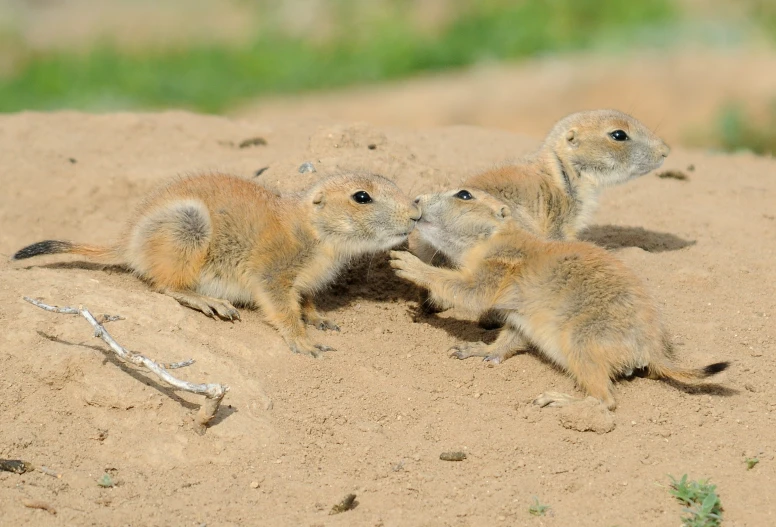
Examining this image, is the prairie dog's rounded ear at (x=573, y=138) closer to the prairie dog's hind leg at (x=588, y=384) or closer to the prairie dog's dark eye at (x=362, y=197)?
the prairie dog's dark eye at (x=362, y=197)

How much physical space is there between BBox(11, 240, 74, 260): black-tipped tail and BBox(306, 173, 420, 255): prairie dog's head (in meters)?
1.77

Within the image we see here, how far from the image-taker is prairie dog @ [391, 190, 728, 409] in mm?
5621

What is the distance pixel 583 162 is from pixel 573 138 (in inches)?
8.8

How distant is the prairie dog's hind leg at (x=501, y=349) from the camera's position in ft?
20.4

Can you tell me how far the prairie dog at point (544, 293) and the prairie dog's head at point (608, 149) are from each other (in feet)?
5.21

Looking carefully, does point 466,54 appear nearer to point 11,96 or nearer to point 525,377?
point 11,96

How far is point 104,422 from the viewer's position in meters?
5.16

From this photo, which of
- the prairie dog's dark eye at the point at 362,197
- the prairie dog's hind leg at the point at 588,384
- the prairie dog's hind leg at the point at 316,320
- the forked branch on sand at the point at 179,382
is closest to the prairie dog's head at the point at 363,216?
the prairie dog's dark eye at the point at 362,197

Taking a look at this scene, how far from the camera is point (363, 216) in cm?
653

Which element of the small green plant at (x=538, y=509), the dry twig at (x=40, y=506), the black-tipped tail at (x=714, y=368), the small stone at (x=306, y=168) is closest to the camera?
the dry twig at (x=40, y=506)

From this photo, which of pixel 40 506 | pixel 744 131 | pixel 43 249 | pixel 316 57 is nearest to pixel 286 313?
pixel 43 249

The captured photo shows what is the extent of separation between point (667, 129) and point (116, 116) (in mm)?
9609

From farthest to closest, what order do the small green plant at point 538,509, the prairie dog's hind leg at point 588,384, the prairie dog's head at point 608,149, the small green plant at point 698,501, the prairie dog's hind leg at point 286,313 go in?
the prairie dog's head at point 608,149 < the prairie dog's hind leg at point 286,313 < the prairie dog's hind leg at point 588,384 < the small green plant at point 538,509 < the small green plant at point 698,501

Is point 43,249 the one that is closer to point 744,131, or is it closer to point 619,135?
point 619,135
